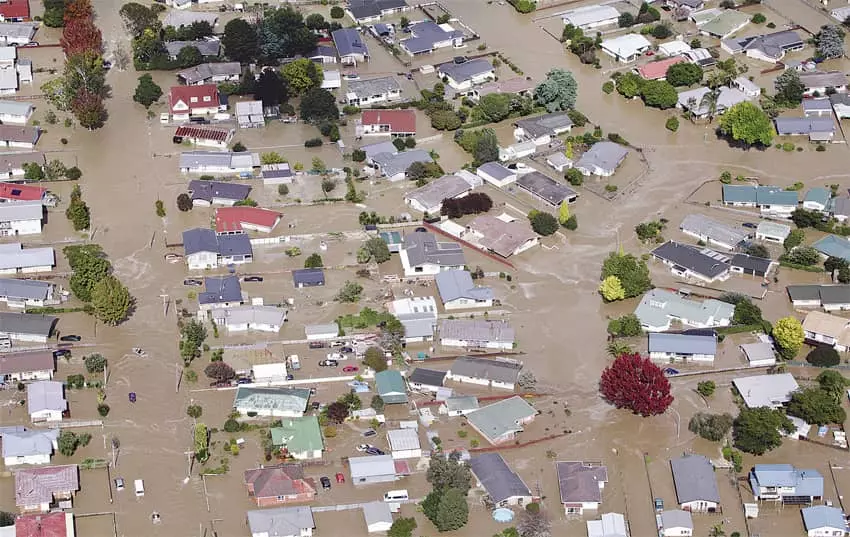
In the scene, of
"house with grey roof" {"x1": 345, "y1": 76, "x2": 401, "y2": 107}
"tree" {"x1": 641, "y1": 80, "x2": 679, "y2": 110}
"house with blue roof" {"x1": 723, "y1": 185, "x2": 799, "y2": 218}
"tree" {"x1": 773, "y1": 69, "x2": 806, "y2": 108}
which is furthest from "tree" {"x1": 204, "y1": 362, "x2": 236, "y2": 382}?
"tree" {"x1": 773, "y1": 69, "x2": 806, "y2": 108}

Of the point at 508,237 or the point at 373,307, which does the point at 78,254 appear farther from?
the point at 508,237

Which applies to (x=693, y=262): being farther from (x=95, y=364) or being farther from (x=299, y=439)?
(x=95, y=364)

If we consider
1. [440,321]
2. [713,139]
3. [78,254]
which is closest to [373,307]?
[440,321]

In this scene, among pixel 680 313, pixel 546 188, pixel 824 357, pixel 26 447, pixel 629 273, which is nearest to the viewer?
pixel 26 447

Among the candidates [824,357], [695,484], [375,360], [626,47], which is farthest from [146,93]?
[695,484]

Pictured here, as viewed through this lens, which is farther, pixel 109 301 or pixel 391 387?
pixel 109 301

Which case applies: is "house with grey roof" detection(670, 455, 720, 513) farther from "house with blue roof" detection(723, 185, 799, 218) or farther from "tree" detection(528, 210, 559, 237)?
"house with blue roof" detection(723, 185, 799, 218)
